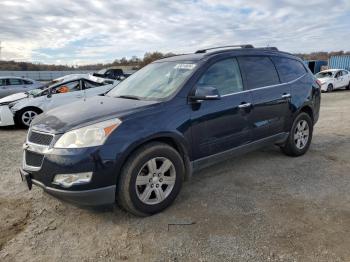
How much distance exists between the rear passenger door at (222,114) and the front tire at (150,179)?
40 centimetres

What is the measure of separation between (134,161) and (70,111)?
3.53 feet

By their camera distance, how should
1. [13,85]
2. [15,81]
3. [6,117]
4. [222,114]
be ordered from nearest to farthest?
[222,114] → [6,117] → [13,85] → [15,81]

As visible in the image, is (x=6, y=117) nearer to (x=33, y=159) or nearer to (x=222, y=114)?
(x=33, y=159)

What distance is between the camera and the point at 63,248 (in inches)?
111

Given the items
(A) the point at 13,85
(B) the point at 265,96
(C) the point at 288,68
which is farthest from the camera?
(A) the point at 13,85

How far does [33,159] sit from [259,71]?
3256 millimetres

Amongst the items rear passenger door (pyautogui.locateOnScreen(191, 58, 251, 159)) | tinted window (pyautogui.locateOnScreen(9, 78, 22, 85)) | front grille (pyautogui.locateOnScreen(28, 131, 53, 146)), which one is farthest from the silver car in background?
rear passenger door (pyautogui.locateOnScreen(191, 58, 251, 159))

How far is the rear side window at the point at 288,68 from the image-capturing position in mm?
4902

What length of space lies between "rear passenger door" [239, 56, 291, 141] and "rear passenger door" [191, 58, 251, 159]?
0.17m

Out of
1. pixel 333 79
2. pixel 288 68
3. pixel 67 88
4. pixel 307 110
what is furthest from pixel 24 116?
pixel 333 79

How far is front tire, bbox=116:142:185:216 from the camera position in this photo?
308 centimetres

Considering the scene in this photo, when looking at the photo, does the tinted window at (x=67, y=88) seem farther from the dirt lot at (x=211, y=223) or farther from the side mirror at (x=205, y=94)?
the side mirror at (x=205, y=94)

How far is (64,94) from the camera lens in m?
8.58

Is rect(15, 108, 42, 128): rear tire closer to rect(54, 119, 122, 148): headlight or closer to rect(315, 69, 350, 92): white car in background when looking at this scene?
rect(54, 119, 122, 148): headlight
